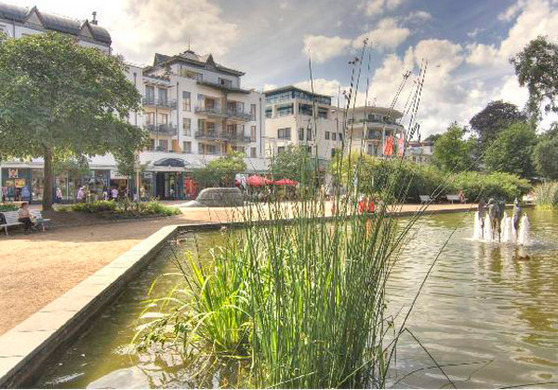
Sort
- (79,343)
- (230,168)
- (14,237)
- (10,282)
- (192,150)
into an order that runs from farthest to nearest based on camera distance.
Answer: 1. (192,150)
2. (230,168)
3. (14,237)
4. (10,282)
5. (79,343)

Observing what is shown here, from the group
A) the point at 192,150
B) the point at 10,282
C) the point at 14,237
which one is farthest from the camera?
the point at 192,150

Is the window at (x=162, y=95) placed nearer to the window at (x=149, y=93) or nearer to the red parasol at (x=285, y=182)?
the window at (x=149, y=93)

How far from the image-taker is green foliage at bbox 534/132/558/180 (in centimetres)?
3716

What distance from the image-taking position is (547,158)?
37438 mm

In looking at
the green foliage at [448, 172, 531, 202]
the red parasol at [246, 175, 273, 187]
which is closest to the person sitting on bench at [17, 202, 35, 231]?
the red parasol at [246, 175, 273, 187]

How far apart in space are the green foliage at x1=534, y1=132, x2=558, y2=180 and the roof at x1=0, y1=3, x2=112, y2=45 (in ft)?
120

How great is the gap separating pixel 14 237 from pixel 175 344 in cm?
981

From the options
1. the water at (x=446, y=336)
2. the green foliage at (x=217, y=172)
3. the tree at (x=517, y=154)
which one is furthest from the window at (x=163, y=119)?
the water at (x=446, y=336)

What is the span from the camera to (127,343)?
421 centimetres

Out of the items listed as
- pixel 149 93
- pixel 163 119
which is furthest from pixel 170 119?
pixel 149 93

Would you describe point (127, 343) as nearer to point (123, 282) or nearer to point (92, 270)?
point (123, 282)

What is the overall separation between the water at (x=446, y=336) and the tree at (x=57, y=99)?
322 inches

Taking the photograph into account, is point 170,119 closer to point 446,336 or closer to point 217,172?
point 217,172

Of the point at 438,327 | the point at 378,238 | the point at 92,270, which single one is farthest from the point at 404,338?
the point at 92,270
